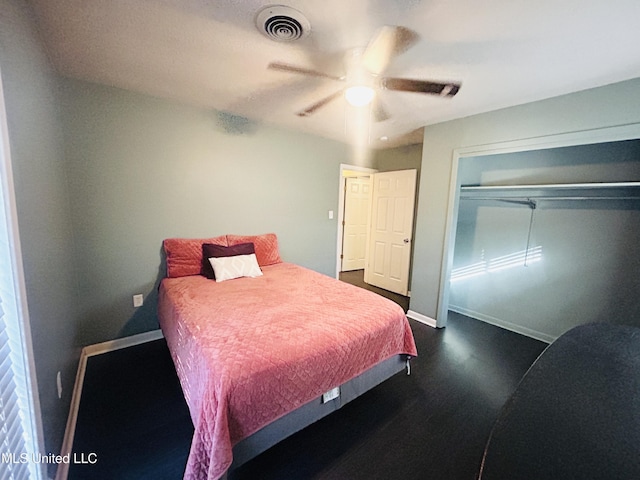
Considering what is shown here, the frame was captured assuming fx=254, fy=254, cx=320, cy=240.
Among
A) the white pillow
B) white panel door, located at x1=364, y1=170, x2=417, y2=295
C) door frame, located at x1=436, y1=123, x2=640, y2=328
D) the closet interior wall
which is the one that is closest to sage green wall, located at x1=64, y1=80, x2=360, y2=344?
the white pillow

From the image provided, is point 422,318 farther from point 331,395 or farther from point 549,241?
point 331,395

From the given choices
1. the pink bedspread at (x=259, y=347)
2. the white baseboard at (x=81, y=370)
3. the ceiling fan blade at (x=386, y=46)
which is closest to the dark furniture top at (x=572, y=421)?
the pink bedspread at (x=259, y=347)

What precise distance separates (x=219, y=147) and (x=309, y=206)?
4.60ft

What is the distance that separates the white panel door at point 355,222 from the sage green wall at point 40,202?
13.7 feet

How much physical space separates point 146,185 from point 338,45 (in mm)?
2121

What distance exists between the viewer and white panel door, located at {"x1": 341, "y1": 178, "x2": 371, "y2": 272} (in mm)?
5242

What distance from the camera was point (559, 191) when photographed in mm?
2539

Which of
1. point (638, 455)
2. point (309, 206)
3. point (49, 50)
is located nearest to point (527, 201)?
point (309, 206)

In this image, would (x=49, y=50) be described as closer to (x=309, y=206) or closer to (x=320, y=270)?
(x=309, y=206)

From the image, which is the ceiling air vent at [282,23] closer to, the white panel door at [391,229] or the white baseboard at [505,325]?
the white panel door at [391,229]

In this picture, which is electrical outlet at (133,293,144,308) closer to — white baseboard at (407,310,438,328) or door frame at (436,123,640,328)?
white baseboard at (407,310,438,328)

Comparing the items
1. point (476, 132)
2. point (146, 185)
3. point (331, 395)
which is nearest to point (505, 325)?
point (476, 132)

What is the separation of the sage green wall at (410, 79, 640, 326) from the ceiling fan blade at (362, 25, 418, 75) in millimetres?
1478

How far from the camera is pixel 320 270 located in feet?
12.8
